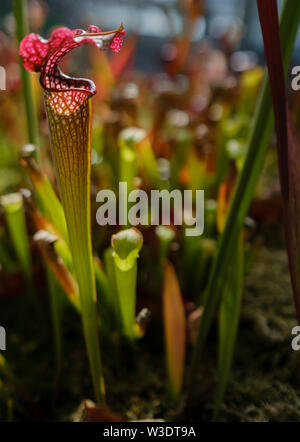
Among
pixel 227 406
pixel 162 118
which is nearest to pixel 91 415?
pixel 227 406

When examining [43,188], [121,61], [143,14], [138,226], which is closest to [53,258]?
[43,188]

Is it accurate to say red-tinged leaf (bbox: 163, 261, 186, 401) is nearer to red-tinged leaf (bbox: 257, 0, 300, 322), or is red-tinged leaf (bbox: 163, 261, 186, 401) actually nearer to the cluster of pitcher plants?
the cluster of pitcher plants

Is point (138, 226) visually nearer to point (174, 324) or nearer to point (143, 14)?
point (174, 324)

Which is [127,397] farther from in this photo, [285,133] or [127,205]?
[285,133]

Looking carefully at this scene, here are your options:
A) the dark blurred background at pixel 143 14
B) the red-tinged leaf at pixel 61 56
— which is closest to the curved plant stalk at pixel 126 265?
the red-tinged leaf at pixel 61 56

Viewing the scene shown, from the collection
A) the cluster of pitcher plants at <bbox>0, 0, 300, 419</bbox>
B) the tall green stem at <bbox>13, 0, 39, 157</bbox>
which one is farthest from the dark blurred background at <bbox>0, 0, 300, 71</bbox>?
the tall green stem at <bbox>13, 0, 39, 157</bbox>

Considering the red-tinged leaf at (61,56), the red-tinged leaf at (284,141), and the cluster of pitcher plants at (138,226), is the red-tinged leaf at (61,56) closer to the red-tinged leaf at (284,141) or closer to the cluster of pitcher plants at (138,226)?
the cluster of pitcher plants at (138,226)
